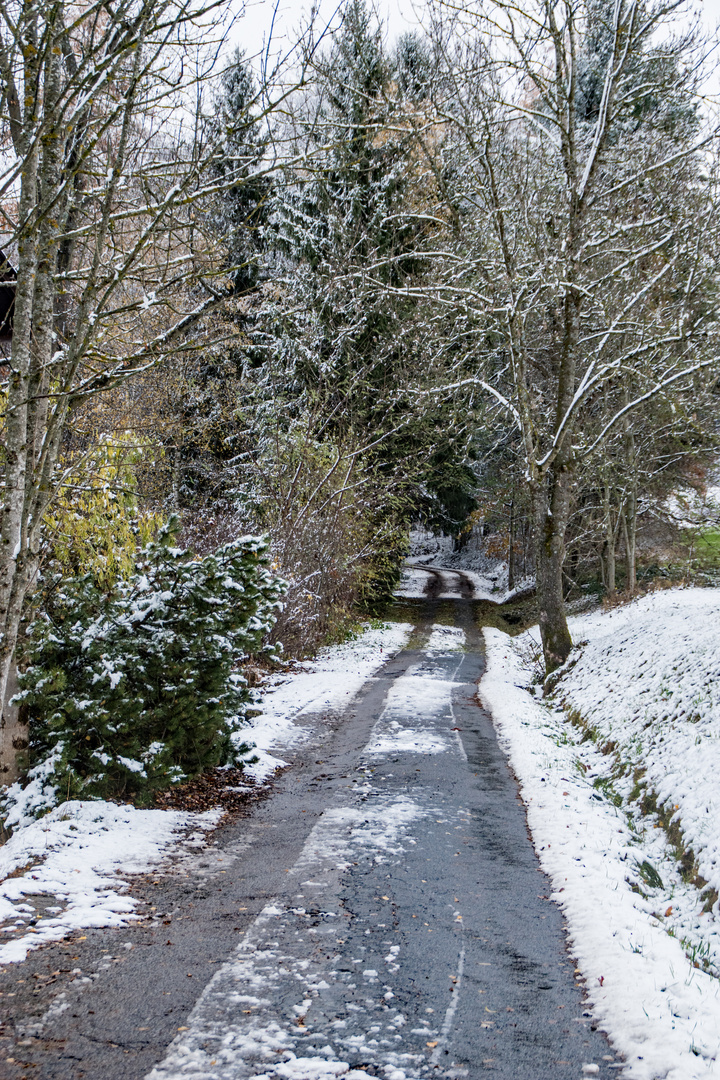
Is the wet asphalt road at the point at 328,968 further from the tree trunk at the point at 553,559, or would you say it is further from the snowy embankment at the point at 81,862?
the tree trunk at the point at 553,559

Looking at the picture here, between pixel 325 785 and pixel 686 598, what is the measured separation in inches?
348

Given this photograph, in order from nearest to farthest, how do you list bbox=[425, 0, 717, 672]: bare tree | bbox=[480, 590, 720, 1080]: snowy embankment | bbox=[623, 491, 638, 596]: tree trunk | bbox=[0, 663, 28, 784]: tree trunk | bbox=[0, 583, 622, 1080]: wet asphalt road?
bbox=[0, 583, 622, 1080]: wet asphalt road → bbox=[480, 590, 720, 1080]: snowy embankment → bbox=[0, 663, 28, 784]: tree trunk → bbox=[425, 0, 717, 672]: bare tree → bbox=[623, 491, 638, 596]: tree trunk

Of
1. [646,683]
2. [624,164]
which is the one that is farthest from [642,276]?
[646,683]

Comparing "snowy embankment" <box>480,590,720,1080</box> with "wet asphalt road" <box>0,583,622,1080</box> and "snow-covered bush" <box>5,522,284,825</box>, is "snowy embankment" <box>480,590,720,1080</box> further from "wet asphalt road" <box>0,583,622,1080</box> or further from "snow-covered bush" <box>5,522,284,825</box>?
"snow-covered bush" <box>5,522,284,825</box>

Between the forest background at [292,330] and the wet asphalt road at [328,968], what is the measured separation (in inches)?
62.6

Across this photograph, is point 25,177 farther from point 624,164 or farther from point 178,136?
point 624,164

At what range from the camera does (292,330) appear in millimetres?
19969

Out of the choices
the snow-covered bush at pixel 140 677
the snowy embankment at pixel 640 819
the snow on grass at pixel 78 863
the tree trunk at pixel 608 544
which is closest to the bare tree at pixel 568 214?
the snowy embankment at pixel 640 819

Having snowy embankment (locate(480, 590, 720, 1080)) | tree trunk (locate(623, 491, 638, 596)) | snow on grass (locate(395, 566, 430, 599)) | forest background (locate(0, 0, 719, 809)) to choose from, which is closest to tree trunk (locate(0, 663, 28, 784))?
forest background (locate(0, 0, 719, 809))

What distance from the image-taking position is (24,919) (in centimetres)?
415

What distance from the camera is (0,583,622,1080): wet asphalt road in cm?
311

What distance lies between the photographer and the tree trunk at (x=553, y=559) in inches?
532

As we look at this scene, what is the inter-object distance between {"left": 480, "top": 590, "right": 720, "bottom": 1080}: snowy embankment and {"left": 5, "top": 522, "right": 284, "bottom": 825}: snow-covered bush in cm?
317

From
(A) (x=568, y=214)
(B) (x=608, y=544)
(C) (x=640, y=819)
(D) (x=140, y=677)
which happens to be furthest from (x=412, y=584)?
(D) (x=140, y=677)
